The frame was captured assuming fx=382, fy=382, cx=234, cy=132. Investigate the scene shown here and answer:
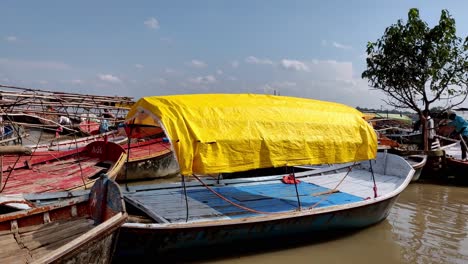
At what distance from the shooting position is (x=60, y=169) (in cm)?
937

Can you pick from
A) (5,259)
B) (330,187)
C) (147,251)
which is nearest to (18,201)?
(5,259)

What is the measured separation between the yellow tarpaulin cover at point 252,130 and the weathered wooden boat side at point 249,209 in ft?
2.68

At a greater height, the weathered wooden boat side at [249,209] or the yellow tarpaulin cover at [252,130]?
the yellow tarpaulin cover at [252,130]

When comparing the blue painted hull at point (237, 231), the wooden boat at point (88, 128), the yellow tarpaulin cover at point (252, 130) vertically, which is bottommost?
the blue painted hull at point (237, 231)

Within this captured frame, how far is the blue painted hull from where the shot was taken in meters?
5.16

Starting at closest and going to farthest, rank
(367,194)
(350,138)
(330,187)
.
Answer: (350,138)
(367,194)
(330,187)

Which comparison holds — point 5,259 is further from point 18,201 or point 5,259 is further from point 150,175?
point 150,175


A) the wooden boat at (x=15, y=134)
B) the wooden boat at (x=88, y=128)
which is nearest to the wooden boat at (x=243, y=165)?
the wooden boat at (x=15, y=134)

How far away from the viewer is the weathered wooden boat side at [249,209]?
5316 millimetres

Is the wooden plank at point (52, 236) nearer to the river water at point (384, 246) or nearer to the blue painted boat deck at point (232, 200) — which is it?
the blue painted boat deck at point (232, 200)

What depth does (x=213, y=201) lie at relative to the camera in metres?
6.84

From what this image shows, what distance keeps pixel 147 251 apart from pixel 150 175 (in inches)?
268

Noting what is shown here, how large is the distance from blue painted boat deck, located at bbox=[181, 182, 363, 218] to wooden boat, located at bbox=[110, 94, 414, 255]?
0.06 ft

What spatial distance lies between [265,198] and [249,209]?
47.4 inches
